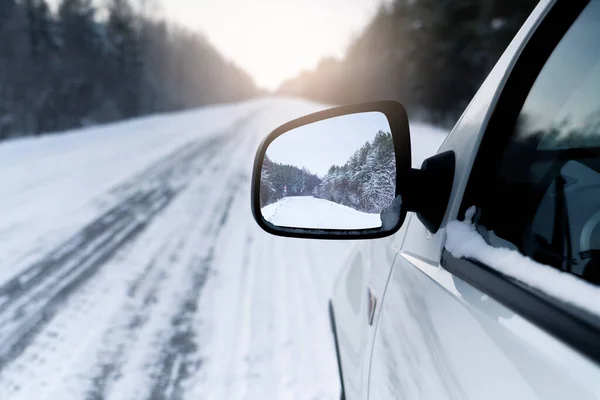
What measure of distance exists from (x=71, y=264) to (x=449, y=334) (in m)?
4.33

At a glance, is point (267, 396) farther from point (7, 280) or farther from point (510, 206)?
point (7, 280)

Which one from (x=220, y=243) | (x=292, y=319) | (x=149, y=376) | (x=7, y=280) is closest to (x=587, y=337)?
(x=149, y=376)

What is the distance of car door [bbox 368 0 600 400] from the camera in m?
0.87

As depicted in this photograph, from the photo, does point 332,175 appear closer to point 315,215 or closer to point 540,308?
point 315,215

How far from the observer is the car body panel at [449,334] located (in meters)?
0.73

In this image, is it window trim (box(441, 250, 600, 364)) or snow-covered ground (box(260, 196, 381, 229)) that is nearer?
window trim (box(441, 250, 600, 364))

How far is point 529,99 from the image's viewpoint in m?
1.15

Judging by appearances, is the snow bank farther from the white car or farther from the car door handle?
the car door handle

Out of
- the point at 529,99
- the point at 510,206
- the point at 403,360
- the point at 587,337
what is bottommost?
the point at 403,360

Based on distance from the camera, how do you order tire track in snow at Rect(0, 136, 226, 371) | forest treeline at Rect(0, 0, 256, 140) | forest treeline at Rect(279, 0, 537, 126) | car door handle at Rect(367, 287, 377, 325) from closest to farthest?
car door handle at Rect(367, 287, 377, 325) → tire track in snow at Rect(0, 136, 226, 371) → forest treeline at Rect(279, 0, 537, 126) → forest treeline at Rect(0, 0, 256, 140)

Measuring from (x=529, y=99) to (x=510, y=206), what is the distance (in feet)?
0.87

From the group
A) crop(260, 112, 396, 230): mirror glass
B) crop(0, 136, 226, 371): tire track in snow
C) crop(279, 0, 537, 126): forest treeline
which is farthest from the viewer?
crop(279, 0, 537, 126): forest treeline

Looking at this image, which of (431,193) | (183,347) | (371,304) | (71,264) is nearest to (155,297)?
(183,347)

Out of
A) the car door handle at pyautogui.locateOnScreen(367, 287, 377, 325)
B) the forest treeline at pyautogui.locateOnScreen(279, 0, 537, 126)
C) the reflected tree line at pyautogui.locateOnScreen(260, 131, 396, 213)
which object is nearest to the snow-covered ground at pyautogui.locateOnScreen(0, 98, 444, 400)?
the car door handle at pyautogui.locateOnScreen(367, 287, 377, 325)
